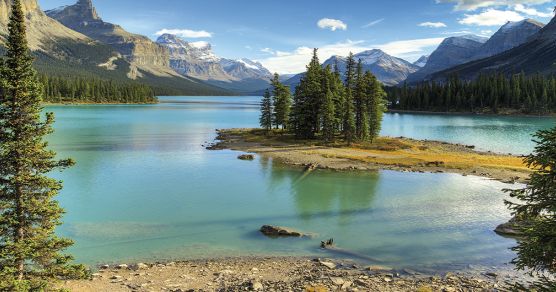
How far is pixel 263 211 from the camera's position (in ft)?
131

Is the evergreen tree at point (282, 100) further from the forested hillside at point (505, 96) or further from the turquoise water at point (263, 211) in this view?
the forested hillside at point (505, 96)

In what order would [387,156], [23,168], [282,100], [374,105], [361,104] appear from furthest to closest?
1. [282,100]
2. [374,105]
3. [361,104]
4. [387,156]
5. [23,168]

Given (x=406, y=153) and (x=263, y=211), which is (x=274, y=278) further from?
(x=406, y=153)

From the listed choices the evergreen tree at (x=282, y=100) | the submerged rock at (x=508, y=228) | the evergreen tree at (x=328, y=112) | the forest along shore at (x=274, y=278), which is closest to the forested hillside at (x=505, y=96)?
the evergreen tree at (x=282, y=100)

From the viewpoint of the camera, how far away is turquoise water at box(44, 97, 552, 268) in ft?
95.6

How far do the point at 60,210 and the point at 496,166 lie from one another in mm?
60616

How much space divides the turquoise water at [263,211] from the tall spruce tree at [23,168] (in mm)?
10185

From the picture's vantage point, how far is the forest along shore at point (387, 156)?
197ft

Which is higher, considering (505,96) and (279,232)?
(505,96)

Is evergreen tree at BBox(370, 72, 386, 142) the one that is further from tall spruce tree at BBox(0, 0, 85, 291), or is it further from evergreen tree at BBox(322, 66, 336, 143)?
tall spruce tree at BBox(0, 0, 85, 291)

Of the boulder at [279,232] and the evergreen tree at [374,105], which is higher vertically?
the evergreen tree at [374,105]

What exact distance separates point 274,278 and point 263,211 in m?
16.8

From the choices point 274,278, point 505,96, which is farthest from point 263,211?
point 505,96

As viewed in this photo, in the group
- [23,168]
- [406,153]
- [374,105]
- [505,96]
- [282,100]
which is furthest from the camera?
[505,96]
